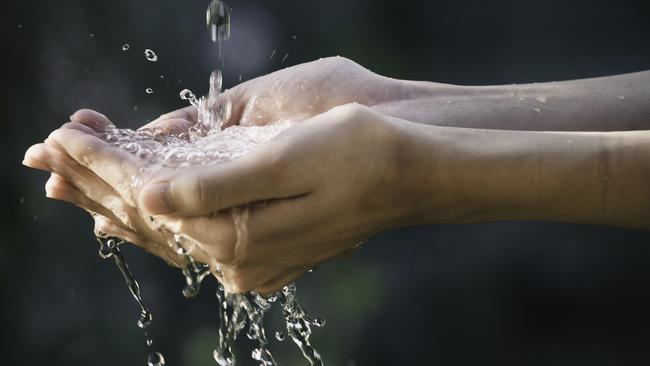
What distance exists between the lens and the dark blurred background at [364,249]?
2.03m

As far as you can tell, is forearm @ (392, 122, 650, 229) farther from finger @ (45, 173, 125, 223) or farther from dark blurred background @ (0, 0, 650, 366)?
dark blurred background @ (0, 0, 650, 366)

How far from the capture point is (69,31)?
2.27 metres

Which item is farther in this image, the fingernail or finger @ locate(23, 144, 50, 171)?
finger @ locate(23, 144, 50, 171)

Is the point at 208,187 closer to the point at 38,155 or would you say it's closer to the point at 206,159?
the point at 206,159

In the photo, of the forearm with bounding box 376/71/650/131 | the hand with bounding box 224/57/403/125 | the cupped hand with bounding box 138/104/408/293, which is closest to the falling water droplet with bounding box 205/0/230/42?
the hand with bounding box 224/57/403/125

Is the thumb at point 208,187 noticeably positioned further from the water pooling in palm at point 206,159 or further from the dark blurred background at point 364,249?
the dark blurred background at point 364,249

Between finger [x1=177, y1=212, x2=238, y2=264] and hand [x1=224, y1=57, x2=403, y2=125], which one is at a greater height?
hand [x1=224, y1=57, x2=403, y2=125]

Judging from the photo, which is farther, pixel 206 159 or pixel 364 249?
pixel 364 249

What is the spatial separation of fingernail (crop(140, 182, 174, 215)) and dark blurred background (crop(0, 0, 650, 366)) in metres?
1.46

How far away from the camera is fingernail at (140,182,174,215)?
817 millimetres

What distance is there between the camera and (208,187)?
0.82 metres

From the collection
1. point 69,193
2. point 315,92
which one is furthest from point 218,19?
point 69,193

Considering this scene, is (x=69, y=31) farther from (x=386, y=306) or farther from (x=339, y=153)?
(x=339, y=153)

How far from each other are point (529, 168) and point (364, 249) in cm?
138
